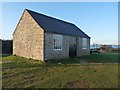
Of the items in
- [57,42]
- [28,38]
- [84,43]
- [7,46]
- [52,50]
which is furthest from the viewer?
[84,43]

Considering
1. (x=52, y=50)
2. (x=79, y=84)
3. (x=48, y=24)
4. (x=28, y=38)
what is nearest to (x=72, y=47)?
(x=48, y=24)

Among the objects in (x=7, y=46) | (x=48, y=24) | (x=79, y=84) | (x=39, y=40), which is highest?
(x=48, y=24)

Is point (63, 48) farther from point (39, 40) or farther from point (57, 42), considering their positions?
point (39, 40)

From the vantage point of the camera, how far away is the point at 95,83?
9148 millimetres

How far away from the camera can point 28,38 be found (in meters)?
21.5

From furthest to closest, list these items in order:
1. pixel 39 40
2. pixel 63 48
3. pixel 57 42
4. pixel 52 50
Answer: pixel 63 48 → pixel 57 42 → pixel 52 50 → pixel 39 40

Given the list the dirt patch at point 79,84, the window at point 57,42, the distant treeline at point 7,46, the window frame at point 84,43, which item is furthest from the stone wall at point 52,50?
the distant treeline at point 7,46

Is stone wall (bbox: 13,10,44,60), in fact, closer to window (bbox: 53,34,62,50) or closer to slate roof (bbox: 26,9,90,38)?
slate roof (bbox: 26,9,90,38)

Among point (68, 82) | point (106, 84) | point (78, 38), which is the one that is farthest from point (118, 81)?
point (78, 38)

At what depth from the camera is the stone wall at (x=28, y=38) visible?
1963cm

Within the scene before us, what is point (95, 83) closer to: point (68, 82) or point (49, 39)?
point (68, 82)

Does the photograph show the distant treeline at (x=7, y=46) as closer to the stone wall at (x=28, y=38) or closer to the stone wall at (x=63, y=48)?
the stone wall at (x=28, y=38)

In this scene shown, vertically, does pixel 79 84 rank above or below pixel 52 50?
below

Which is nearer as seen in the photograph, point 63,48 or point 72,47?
point 63,48
